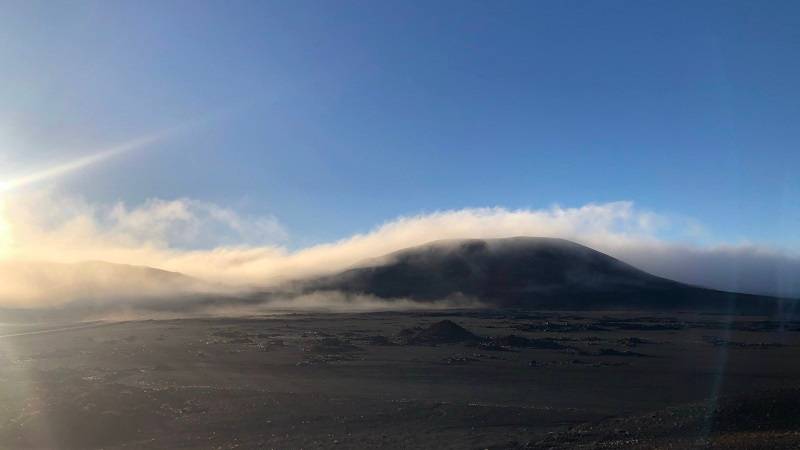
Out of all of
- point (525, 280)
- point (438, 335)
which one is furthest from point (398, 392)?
point (525, 280)

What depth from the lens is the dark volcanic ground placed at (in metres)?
17.6

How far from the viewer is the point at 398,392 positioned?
1064 inches

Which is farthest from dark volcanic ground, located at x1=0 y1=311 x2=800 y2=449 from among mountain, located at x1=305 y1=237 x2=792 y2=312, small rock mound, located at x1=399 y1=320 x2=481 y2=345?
mountain, located at x1=305 y1=237 x2=792 y2=312

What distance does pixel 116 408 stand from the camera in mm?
22547

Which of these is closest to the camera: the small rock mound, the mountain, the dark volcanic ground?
the dark volcanic ground

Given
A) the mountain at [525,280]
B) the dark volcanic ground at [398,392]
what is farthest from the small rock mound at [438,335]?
the mountain at [525,280]

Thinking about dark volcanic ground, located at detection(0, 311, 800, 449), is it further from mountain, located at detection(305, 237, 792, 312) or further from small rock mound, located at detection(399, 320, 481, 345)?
mountain, located at detection(305, 237, 792, 312)

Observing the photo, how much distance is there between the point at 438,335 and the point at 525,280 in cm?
9418

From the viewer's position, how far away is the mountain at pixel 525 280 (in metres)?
127

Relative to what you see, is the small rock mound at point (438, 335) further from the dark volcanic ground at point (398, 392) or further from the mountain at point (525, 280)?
the mountain at point (525, 280)

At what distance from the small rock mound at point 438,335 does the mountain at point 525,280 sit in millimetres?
71405

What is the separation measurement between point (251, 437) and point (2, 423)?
7.60m

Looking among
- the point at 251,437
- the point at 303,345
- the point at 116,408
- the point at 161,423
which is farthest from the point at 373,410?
the point at 303,345

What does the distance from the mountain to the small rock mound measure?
71.4 m
